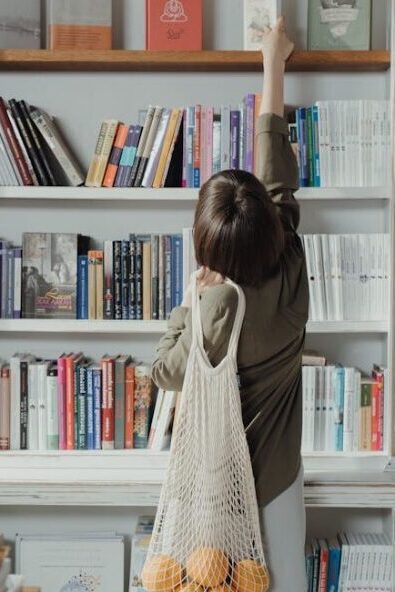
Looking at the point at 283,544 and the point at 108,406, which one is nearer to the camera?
the point at 283,544

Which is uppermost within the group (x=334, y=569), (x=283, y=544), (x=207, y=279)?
(x=207, y=279)

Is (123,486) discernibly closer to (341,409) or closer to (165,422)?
(165,422)

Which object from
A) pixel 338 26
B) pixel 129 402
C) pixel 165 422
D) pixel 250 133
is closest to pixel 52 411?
pixel 129 402

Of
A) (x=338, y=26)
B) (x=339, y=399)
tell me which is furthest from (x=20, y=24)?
(x=339, y=399)

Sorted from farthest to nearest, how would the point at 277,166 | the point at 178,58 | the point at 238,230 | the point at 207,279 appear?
the point at 178,58
the point at 277,166
the point at 207,279
the point at 238,230

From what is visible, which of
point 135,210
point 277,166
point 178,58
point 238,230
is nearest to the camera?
point 238,230

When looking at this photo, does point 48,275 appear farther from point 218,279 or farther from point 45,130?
point 218,279

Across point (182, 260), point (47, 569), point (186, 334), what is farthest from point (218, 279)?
point (47, 569)

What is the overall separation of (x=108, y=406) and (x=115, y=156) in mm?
713

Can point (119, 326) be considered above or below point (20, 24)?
below

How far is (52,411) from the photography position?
2.61m

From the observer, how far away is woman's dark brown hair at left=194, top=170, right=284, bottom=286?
5.88ft

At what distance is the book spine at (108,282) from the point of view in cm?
260

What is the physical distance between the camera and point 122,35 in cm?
270
